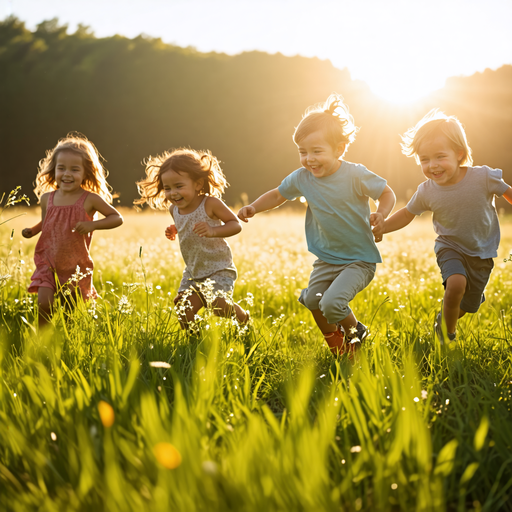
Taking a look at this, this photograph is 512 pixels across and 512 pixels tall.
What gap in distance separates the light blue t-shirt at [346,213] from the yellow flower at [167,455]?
2.30m

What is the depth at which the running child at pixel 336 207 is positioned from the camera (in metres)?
3.50

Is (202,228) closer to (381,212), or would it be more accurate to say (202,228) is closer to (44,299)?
(381,212)

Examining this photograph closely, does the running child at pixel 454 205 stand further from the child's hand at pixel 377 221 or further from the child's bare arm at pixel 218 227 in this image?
the child's bare arm at pixel 218 227

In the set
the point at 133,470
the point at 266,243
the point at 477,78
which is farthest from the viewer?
the point at 477,78

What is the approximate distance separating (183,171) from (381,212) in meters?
1.58

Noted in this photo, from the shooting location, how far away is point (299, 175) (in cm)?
380

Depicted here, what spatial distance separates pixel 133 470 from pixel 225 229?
→ 2400 millimetres

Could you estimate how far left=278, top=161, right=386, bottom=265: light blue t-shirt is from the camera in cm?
354

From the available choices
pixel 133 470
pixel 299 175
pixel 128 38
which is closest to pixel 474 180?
pixel 299 175

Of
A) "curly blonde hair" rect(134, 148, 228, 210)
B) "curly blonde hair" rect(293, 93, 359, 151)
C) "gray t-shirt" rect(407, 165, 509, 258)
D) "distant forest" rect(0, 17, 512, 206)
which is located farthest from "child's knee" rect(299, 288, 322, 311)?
"distant forest" rect(0, 17, 512, 206)

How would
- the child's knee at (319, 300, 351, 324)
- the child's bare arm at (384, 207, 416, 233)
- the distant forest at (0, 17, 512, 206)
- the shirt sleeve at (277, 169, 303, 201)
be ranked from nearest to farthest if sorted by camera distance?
the child's knee at (319, 300, 351, 324) → the child's bare arm at (384, 207, 416, 233) → the shirt sleeve at (277, 169, 303, 201) → the distant forest at (0, 17, 512, 206)

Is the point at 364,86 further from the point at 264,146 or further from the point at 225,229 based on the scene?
the point at 225,229

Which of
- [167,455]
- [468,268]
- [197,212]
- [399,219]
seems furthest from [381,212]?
[167,455]

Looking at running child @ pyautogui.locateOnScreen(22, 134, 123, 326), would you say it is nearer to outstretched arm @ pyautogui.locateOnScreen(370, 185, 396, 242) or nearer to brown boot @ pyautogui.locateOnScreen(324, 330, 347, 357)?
brown boot @ pyautogui.locateOnScreen(324, 330, 347, 357)
